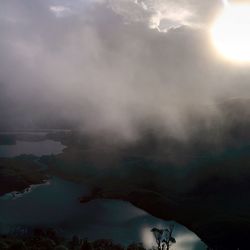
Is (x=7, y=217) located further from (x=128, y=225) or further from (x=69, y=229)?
(x=128, y=225)

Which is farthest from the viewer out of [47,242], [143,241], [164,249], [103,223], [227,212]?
[227,212]

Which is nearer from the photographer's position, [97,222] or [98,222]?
[97,222]

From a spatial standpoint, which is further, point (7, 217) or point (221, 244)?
point (7, 217)

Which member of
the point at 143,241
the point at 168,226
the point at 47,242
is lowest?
the point at 47,242

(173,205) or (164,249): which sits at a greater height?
(173,205)

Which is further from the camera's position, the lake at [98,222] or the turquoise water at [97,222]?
the turquoise water at [97,222]

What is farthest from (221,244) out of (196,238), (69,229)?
(69,229)

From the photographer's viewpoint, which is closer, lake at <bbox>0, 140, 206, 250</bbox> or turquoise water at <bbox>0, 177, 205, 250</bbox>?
lake at <bbox>0, 140, 206, 250</bbox>

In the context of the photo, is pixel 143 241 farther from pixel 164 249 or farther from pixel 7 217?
pixel 7 217

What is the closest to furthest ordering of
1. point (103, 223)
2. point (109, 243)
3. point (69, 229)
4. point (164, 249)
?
point (109, 243) → point (164, 249) → point (69, 229) → point (103, 223)
